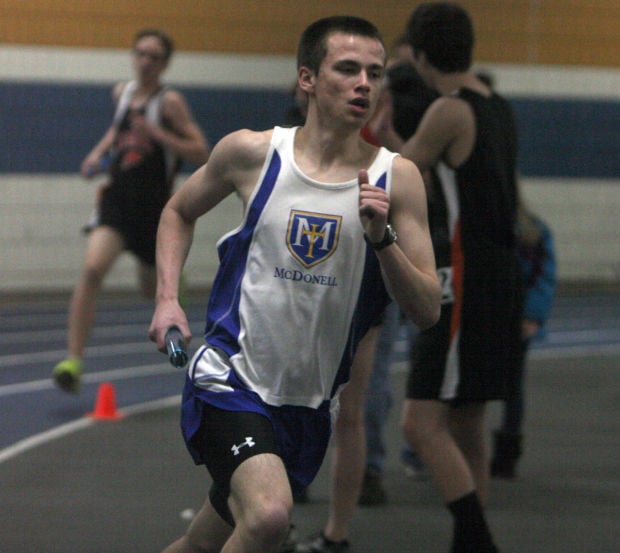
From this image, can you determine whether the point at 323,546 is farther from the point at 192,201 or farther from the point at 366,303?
the point at 192,201

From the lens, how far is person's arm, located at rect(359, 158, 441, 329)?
3252mm

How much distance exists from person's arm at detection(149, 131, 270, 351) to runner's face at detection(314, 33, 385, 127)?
23 centimetres

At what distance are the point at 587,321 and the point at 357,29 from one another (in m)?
9.95

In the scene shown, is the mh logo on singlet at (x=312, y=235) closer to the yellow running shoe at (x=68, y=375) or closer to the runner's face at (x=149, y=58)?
the yellow running shoe at (x=68, y=375)

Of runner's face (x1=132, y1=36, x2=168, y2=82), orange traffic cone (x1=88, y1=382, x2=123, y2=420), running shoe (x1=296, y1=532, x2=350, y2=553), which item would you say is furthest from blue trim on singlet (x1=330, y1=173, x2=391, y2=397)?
runner's face (x1=132, y1=36, x2=168, y2=82)

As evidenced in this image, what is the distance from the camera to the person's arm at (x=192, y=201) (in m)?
3.67

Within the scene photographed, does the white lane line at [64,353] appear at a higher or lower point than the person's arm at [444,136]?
lower

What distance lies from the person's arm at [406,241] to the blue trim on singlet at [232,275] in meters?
0.35

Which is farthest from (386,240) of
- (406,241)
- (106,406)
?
(106,406)

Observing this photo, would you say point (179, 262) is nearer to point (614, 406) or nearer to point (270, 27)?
point (614, 406)

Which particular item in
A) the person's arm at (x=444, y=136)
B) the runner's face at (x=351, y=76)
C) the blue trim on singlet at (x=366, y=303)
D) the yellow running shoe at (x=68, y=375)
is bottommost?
the yellow running shoe at (x=68, y=375)

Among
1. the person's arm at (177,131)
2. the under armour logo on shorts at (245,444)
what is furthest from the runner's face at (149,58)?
the under armour logo on shorts at (245,444)

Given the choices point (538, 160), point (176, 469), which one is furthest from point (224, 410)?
point (538, 160)

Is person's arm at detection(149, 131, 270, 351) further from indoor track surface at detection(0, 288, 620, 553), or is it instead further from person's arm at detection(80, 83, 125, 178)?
person's arm at detection(80, 83, 125, 178)
